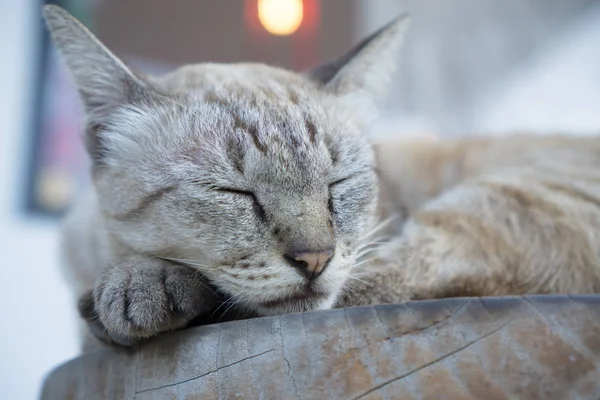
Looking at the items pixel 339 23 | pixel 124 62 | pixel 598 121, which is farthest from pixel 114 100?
pixel 598 121

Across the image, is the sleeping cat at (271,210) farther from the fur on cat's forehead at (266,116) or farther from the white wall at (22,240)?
the white wall at (22,240)

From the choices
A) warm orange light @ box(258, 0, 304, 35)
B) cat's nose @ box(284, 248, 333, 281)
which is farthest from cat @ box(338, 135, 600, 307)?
warm orange light @ box(258, 0, 304, 35)

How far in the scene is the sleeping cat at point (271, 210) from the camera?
92 cm

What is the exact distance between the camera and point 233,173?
0.98 meters

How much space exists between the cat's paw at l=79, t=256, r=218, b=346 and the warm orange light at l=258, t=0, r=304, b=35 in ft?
4.35

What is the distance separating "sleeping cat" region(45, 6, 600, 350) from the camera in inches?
36.3

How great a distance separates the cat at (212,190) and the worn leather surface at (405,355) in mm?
127

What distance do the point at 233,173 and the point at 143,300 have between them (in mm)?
270

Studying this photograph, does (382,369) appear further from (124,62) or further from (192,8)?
(192,8)

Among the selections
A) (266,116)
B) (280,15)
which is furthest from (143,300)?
(280,15)

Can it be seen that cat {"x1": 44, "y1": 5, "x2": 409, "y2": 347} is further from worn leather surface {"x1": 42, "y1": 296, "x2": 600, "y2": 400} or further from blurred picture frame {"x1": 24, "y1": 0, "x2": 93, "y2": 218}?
blurred picture frame {"x1": 24, "y1": 0, "x2": 93, "y2": 218}

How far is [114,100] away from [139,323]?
512 millimetres

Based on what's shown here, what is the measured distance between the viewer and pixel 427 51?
10.6ft

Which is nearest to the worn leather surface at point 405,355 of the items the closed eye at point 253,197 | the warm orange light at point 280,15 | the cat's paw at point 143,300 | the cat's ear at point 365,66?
the cat's paw at point 143,300
